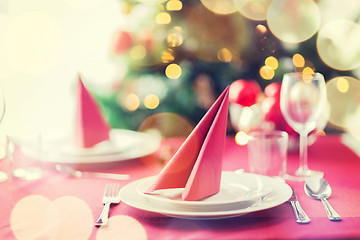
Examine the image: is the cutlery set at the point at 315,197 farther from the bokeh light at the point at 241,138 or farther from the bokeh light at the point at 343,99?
the bokeh light at the point at 343,99

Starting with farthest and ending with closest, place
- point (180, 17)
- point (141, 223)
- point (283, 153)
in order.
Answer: point (180, 17)
point (283, 153)
point (141, 223)

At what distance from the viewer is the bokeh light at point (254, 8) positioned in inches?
64.3

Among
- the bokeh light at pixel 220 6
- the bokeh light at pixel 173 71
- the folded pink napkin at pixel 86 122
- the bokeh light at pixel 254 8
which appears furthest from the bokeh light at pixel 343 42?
the folded pink napkin at pixel 86 122

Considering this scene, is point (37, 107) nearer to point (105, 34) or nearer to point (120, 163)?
point (105, 34)

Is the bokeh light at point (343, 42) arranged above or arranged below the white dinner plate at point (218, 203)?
above

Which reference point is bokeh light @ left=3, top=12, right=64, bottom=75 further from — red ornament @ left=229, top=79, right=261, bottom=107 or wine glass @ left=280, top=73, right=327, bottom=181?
wine glass @ left=280, top=73, right=327, bottom=181

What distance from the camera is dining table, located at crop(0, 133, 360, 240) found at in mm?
665

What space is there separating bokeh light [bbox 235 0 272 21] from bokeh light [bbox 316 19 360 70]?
47cm

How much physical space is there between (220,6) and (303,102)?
731 mm

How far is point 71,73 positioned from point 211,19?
193 cm

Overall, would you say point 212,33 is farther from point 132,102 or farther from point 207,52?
point 132,102

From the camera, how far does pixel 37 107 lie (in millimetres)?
3229

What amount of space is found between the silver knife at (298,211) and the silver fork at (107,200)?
1.09 feet

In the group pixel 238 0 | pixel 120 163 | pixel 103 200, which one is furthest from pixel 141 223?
pixel 238 0
